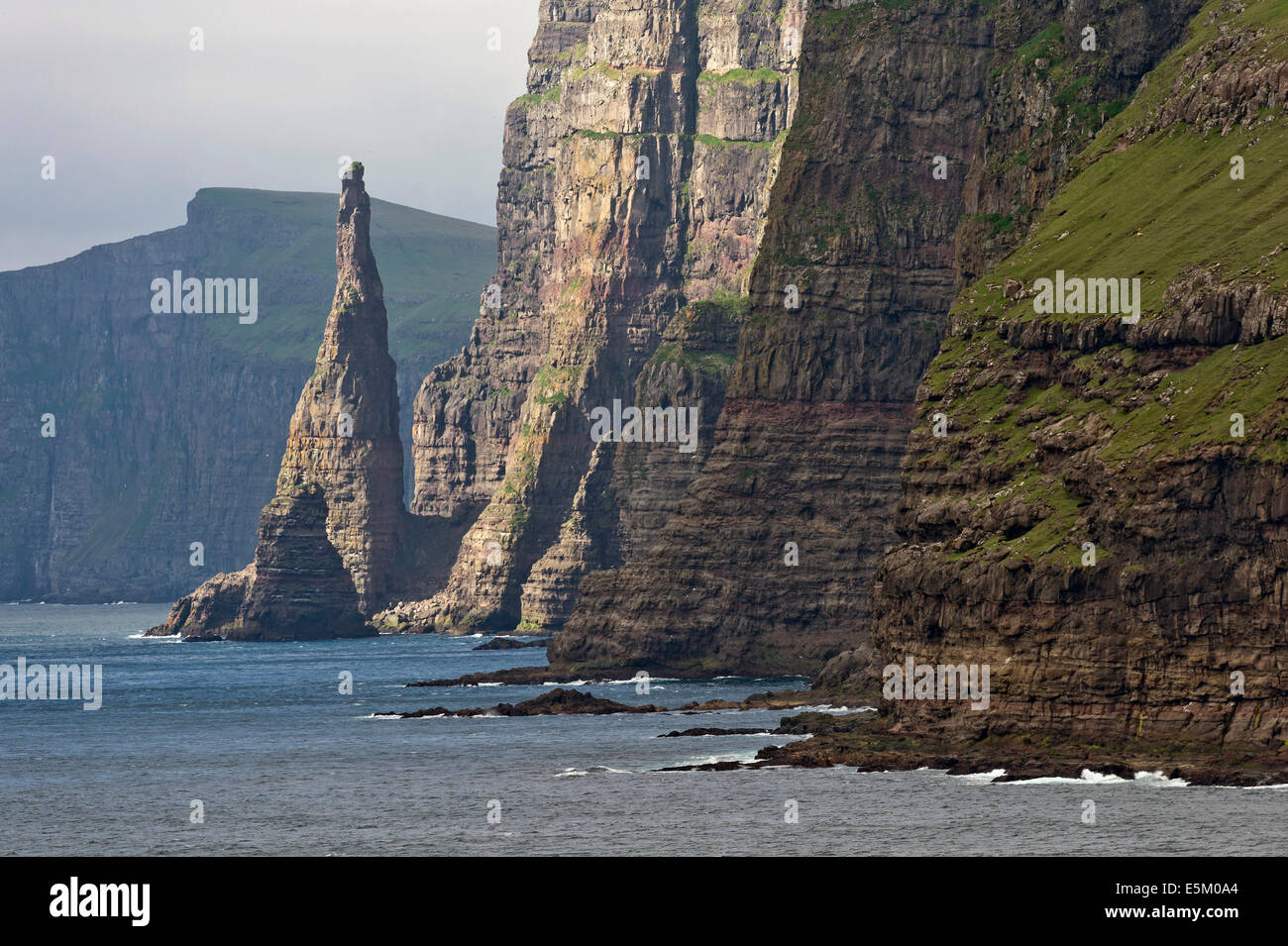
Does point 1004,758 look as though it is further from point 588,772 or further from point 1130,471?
point 588,772

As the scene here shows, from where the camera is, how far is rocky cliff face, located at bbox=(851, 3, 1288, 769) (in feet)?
423

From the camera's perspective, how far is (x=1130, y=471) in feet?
438

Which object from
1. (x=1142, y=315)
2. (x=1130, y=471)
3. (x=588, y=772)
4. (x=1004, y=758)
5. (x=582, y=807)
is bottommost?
(x=588, y=772)

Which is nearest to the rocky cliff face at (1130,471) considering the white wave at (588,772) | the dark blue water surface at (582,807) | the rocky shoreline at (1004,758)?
the rocky shoreline at (1004,758)

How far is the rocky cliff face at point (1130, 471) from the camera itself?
129 m

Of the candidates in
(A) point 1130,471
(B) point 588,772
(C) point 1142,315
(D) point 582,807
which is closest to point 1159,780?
(A) point 1130,471

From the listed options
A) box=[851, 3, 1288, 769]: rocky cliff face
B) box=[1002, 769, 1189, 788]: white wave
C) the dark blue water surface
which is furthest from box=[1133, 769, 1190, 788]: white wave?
box=[851, 3, 1288, 769]: rocky cliff face

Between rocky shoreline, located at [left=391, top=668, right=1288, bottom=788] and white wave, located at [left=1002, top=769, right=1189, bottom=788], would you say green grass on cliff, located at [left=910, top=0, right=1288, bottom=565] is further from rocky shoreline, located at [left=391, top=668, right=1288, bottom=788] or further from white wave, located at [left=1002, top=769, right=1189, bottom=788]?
white wave, located at [left=1002, top=769, right=1189, bottom=788]

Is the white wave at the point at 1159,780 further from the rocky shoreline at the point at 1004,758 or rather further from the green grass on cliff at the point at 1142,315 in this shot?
the green grass on cliff at the point at 1142,315

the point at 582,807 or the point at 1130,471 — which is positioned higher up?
the point at 1130,471

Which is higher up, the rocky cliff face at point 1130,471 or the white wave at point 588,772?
the rocky cliff face at point 1130,471
